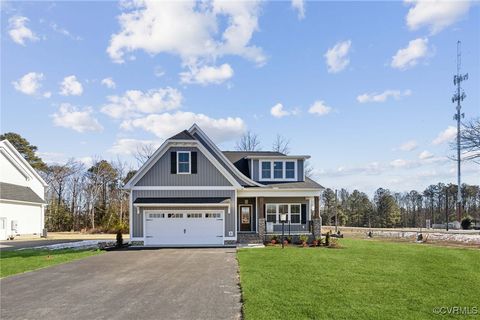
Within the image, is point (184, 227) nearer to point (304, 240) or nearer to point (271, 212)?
point (271, 212)

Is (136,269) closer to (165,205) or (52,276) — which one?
(52,276)

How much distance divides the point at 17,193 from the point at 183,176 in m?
18.4

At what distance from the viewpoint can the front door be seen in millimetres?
27328

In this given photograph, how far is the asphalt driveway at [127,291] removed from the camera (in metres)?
8.55

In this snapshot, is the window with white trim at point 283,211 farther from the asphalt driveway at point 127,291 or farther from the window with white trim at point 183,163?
the asphalt driveway at point 127,291

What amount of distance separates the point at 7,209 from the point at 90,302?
90.7ft

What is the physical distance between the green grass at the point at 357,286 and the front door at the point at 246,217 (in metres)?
10.5

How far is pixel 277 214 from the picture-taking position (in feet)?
88.3

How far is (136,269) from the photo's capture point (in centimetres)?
1477

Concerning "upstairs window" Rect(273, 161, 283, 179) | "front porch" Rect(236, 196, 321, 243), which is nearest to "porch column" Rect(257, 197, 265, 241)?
"front porch" Rect(236, 196, 321, 243)

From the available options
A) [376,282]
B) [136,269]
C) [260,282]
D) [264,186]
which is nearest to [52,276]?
[136,269]

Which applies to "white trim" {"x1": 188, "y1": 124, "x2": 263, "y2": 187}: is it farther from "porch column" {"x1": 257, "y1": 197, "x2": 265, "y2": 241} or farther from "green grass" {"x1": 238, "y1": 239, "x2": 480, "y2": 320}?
"green grass" {"x1": 238, "y1": 239, "x2": 480, "y2": 320}

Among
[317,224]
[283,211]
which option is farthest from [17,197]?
[317,224]

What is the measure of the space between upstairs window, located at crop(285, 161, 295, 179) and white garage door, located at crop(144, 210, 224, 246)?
17.9 ft
